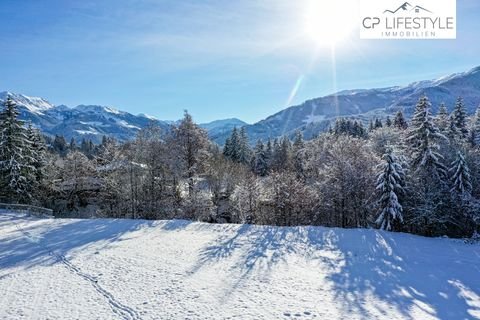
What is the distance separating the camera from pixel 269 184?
35656mm

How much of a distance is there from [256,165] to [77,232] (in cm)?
5097

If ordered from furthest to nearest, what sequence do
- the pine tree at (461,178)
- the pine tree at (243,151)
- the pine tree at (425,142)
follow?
1. the pine tree at (243,151)
2. the pine tree at (425,142)
3. the pine tree at (461,178)

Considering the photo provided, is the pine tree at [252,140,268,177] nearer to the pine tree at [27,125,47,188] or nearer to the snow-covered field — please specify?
the pine tree at [27,125,47,188]

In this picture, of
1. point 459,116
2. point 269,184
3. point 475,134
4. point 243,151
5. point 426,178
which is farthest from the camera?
point 243,151

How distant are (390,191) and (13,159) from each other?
3399 centimetres

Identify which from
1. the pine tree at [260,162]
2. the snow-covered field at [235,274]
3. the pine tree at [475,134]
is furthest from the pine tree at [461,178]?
the pine tree at [260,162]

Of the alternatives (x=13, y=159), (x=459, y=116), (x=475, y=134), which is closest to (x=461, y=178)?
(x=475, y=134)

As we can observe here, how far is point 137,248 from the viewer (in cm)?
1711

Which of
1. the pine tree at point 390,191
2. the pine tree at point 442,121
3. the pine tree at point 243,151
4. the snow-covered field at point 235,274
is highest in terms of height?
the pine tree at point 442,121

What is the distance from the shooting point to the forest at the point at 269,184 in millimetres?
23250

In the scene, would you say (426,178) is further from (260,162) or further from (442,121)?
(260,162)

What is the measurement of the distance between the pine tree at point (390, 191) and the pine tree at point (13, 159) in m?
33.0

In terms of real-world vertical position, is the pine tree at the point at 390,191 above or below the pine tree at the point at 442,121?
below

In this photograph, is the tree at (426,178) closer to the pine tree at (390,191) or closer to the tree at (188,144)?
the pine tree at (390,191)
